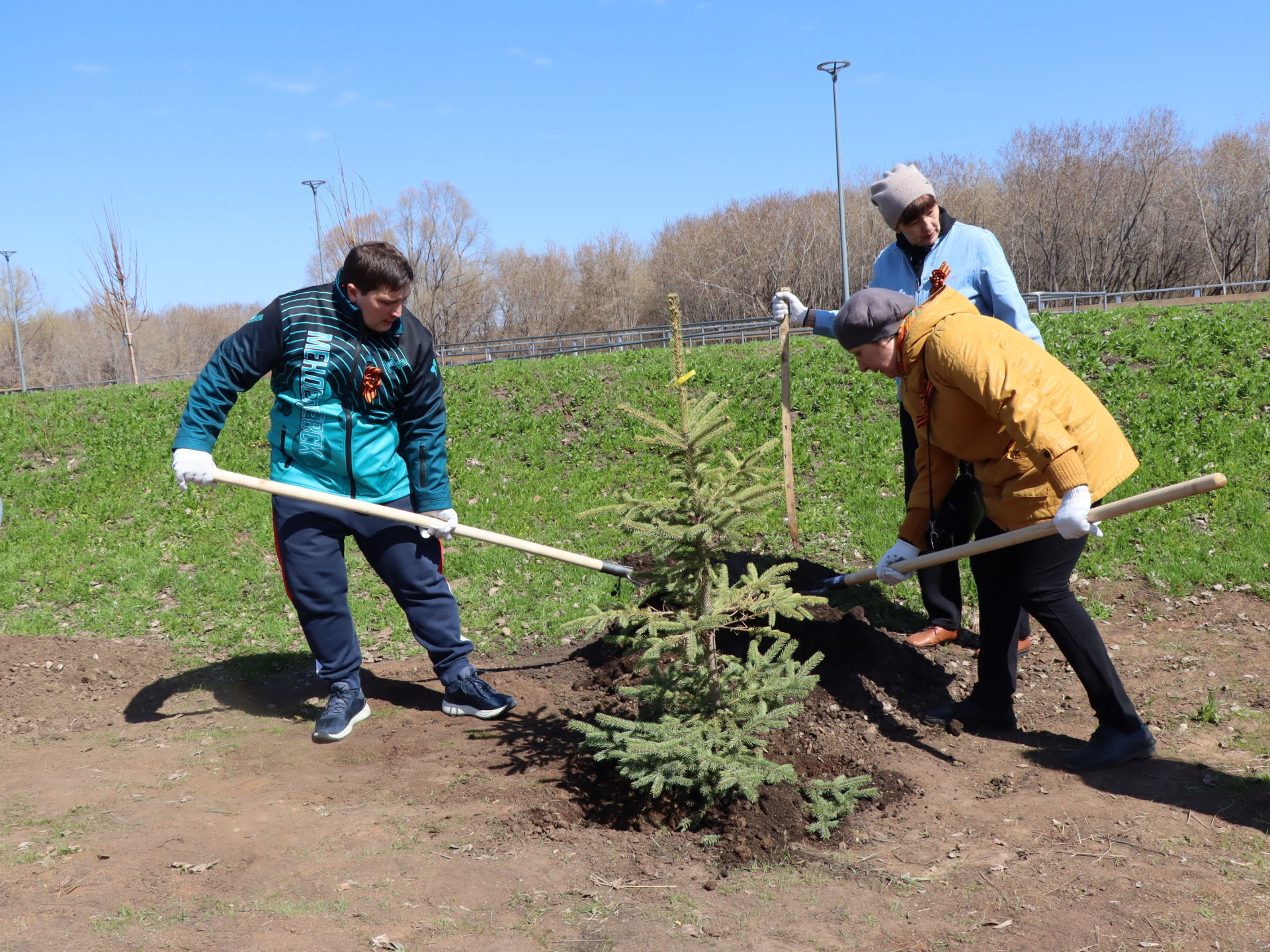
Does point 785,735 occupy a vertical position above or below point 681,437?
below

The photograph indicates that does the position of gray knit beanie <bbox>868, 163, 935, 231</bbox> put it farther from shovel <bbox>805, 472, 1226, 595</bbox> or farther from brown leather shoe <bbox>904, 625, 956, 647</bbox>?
brown leather shoe <bbox>904, 625, 956, 647</bbox>

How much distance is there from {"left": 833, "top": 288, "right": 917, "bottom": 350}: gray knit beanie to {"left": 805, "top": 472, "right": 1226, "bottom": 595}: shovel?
891mm

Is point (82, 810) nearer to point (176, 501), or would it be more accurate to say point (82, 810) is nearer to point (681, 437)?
point (681, 437)

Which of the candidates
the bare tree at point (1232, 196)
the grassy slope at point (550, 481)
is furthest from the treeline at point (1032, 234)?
the grassy slope at point (550, 481)

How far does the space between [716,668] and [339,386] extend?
2.09m

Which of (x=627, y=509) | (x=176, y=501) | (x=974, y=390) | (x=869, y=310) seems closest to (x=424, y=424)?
(x=627, y=509)

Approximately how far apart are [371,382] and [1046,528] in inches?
114

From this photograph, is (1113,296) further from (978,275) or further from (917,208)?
(917,208)

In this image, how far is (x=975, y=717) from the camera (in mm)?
4227

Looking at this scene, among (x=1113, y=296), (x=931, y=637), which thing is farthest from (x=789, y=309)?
(x=1113, y=296)

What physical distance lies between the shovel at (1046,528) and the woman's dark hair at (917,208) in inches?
61.3

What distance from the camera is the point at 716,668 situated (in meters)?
3.65

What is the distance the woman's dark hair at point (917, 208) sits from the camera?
13.8 ft

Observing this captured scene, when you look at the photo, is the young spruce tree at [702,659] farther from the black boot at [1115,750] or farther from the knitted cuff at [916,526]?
the black boot at [1115,750]
